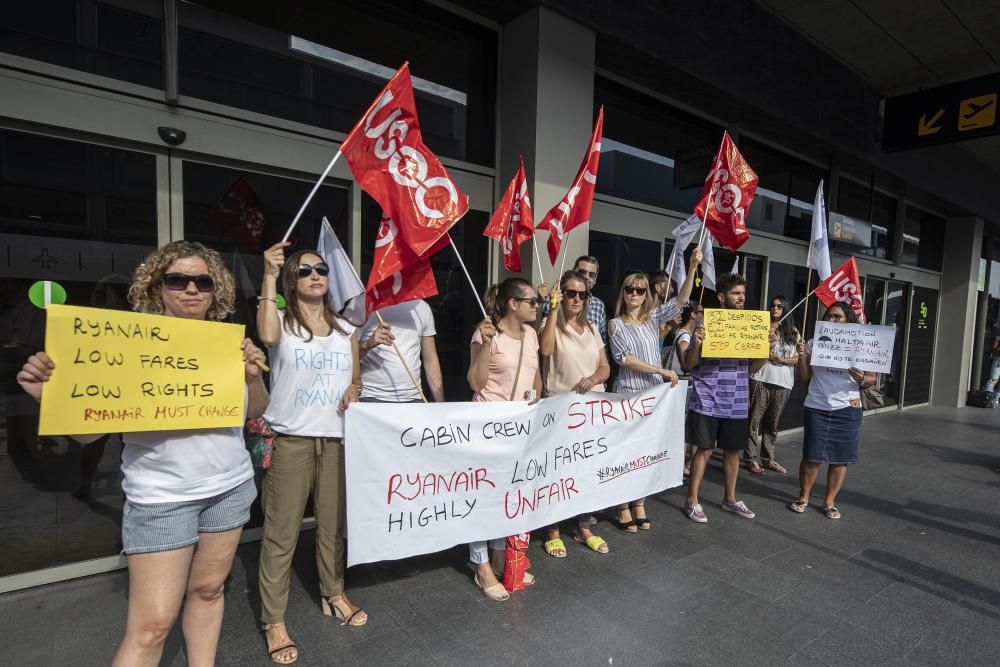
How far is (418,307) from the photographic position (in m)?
2.91

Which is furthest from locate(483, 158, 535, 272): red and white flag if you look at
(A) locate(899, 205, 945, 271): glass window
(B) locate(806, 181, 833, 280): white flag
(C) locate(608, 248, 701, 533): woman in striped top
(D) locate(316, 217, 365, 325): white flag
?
(A) locate(899, 205, 945, 271): glass window

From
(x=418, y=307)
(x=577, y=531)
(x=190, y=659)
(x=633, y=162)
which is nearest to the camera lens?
(x=190, y=659)

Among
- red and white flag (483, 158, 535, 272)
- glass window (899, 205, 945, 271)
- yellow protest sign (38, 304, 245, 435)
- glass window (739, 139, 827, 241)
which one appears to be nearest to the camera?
yellow protest sign (38, 304, 245, 435)

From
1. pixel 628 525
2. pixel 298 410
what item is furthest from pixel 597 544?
pixel 298 410

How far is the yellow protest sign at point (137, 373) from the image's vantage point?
5.27 feet

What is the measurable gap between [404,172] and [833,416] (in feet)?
12.3

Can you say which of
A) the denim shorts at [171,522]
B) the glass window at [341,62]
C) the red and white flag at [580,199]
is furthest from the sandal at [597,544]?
the glass window at [341,62]

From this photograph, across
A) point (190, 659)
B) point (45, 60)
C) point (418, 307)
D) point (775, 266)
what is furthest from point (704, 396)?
point (45, 60)

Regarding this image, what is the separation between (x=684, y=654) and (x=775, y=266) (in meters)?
6.07

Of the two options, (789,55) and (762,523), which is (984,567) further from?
(789,55)

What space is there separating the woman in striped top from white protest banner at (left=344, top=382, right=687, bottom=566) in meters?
0.16

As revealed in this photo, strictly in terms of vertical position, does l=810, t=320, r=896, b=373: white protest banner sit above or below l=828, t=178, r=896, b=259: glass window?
below

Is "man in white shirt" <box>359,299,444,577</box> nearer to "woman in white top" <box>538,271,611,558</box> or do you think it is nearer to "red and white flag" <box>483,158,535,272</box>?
"woman in white top" <box>538,271,611,558</box>

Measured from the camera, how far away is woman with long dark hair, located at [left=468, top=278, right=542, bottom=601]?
2.86 meters
